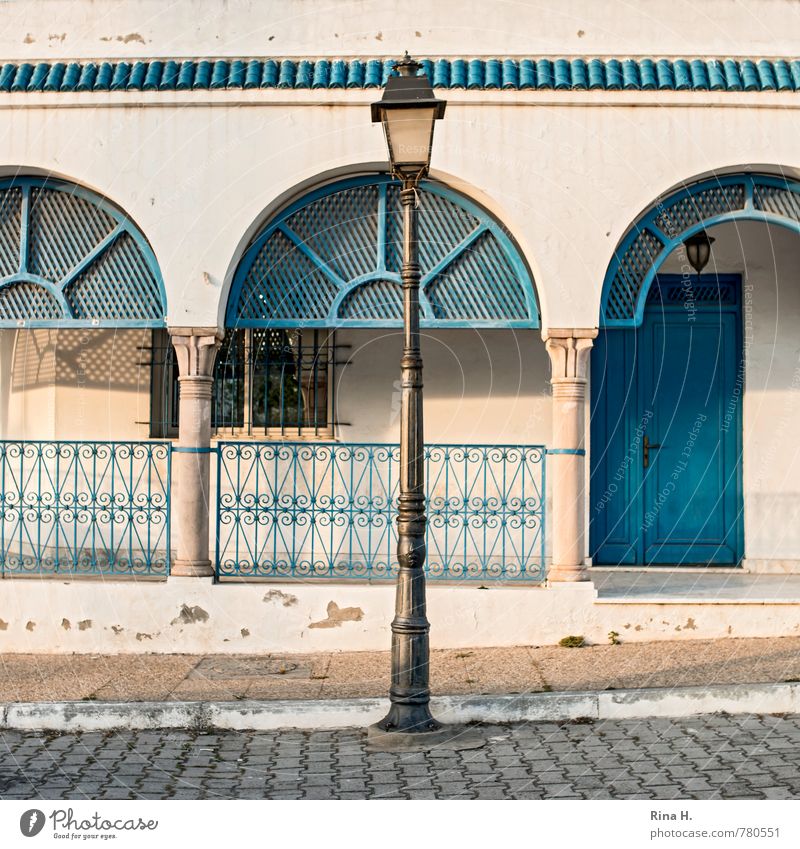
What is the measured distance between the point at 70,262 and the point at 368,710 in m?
4.42

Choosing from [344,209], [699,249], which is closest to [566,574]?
[344,209]

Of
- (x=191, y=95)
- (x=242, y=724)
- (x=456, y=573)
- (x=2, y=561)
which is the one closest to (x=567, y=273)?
(x=456, y=573)

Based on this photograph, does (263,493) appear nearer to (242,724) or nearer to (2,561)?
(2,561)

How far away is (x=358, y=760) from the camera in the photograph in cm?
630

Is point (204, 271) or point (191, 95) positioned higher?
point (191, 95)

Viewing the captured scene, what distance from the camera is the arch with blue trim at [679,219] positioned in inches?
356

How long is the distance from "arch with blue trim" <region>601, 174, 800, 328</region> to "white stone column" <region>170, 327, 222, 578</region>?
10.2ft

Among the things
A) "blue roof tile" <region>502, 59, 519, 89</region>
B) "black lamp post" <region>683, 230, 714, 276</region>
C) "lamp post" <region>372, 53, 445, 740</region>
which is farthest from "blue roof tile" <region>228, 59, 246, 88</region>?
"black lamp post" <region>683, 230, 714, 276</region>

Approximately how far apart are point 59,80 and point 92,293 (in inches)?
64.7

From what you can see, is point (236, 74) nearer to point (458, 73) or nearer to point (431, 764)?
point (458, 73)

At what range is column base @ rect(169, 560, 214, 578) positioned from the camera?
8977 mm

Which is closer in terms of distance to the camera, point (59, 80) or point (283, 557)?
point (59, 80)

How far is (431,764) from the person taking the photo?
618cm

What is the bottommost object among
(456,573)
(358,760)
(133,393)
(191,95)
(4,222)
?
(358,760)
